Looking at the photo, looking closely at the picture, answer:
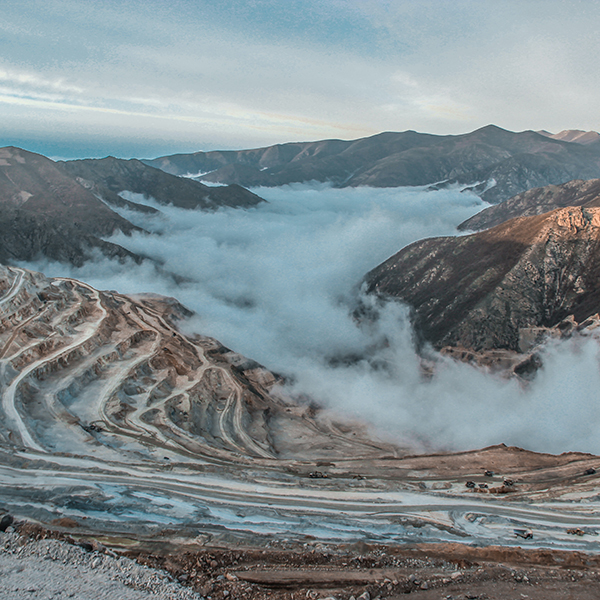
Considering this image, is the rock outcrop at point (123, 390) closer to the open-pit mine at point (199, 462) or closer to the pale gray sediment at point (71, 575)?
the open-pit mine at point (199, 462)

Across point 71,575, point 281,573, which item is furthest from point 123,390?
point 281,573

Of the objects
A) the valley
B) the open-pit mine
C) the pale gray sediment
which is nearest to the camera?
the pale gray sediment

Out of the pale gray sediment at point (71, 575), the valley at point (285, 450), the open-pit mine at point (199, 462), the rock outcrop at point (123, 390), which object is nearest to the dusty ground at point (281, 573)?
the pale gray sediment at point (71, 575)

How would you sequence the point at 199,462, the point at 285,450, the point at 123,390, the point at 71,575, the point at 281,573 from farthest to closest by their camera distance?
the point at 285,450
the point at 123,390
the point at 199,462
the point at 281,573
the point at 71,575

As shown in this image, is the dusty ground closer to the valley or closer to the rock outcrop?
the valley

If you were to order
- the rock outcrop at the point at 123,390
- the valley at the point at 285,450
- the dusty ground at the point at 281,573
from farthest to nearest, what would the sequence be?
the rock outcrop at the point at 123,390
the valley at the point at 285,450
the dusty ground at the point at 281,573

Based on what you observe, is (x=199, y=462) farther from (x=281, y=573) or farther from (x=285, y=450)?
(x=281, y=573)

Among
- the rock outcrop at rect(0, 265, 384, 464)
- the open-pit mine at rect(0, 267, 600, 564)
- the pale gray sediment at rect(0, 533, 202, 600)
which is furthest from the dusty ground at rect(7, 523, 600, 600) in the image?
the rock outcrop at rect(0, 265, 384, 464)

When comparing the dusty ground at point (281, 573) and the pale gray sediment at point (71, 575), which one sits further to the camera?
the dusty ground at point (281, 573)

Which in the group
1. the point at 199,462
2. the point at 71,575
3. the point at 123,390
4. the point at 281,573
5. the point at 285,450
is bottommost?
the point at 285,450

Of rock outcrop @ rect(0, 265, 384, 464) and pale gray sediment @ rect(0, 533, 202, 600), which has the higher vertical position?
pale gray sediment @ rect(0, 533, 202, 600)

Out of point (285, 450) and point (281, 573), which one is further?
point (285, 450)

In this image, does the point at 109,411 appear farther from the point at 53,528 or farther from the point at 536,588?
the point at 536,588
